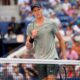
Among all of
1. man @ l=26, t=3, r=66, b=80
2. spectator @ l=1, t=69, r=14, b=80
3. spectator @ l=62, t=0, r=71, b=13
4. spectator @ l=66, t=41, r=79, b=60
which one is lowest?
spectator @ l=66, t=41, r=79, b=60

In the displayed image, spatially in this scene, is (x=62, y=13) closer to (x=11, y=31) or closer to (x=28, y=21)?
(x=28, y=21)

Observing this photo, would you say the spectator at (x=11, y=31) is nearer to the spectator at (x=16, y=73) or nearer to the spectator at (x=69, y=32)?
the spectator at (x=69, y=32)

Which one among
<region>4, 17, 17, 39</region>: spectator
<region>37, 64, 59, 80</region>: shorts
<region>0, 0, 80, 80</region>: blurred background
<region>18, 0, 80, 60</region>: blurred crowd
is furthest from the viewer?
<region>4, 17, 17, 39</region>: spectator

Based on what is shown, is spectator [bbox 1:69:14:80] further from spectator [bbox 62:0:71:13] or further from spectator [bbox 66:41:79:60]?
spectator [bbox 62:0:71:13]

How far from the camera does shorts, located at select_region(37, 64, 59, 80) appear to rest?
7.36 m

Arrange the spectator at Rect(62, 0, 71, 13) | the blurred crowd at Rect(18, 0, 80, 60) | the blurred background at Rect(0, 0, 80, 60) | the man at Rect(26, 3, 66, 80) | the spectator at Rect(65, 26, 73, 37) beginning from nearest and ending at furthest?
1. the man at Rect(26, 3, 66, 80)
2. the spectator at Rect(65, 26, 73, 37)
3. the blurred background at Rect(0, 0, 80, 60)
4. the blurred crowd at Rect(18, 0, 80, 60)
5. the spectator at Rect(62, 0, 71, 13)

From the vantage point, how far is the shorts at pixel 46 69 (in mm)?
7355

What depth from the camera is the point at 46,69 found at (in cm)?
742

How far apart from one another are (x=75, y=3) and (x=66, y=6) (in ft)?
1.40

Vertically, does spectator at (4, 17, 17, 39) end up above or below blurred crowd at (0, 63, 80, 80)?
below

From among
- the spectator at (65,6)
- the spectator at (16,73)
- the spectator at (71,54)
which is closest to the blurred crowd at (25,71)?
the spectator at (16,73)

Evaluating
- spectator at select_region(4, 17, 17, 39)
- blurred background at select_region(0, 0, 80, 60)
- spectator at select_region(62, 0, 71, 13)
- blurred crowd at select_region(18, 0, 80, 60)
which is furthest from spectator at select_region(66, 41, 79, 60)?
spectator at select_region(62, 0, 71, 13)

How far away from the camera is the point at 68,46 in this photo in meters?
14.5

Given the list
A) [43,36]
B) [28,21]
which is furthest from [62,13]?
[43,36]
